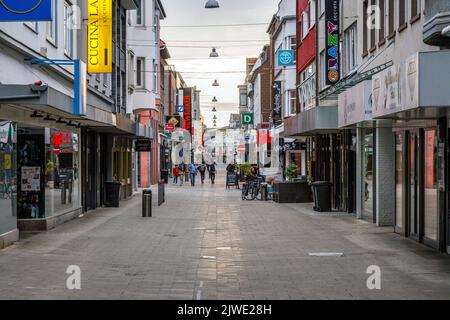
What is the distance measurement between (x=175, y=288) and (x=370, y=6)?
544 inches

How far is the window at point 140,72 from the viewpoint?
44625 mm

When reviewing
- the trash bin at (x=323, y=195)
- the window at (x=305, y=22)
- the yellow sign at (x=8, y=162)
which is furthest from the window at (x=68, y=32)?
the window at (x=305, y=22)

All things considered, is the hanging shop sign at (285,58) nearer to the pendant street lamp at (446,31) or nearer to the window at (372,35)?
the window at (372,35)

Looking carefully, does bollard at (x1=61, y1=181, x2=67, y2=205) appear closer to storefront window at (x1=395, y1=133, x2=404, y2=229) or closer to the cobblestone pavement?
the cobblestone pavement

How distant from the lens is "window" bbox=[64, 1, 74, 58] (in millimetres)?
22828

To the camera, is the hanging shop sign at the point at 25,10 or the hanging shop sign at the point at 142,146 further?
the hanging shop sign at the point at 142,146

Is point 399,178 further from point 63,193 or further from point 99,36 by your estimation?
point 99,36

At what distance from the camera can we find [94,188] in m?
28.9

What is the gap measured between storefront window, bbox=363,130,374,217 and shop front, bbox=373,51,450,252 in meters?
3.50

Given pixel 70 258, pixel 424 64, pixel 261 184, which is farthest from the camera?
pixel 261 184

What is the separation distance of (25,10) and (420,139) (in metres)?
8.23

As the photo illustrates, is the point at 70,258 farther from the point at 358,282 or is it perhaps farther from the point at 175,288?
the point at 358,282

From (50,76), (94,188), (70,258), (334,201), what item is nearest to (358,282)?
(70,258)

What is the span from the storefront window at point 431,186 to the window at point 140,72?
30.3 metres
